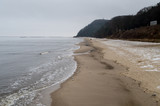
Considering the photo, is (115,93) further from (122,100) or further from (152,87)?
(152,87)

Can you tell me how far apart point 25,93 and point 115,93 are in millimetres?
4326

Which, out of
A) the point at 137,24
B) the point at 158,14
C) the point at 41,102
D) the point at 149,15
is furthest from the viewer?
the point at 137,24

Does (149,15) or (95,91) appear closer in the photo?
(95,91)

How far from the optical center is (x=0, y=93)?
6.57 metres

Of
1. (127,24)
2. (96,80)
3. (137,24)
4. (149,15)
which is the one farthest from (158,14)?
(96,80)

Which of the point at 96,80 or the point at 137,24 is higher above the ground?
the point at 137,24

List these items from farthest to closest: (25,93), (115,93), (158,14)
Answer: (158,14) < (25,93) < (115,93)

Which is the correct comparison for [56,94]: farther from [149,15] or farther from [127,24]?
[127,24]

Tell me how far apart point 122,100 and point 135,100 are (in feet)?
1.63

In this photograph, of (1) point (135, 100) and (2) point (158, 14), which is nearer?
(1) point (135, 100)

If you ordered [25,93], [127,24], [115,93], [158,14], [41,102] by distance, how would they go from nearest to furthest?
[41,102], [115,93], [25,93], [158,14], [127,24]

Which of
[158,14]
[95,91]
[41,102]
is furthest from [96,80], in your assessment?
[158,14]

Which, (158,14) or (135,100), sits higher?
(158,14)

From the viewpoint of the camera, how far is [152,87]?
20.1 ft
